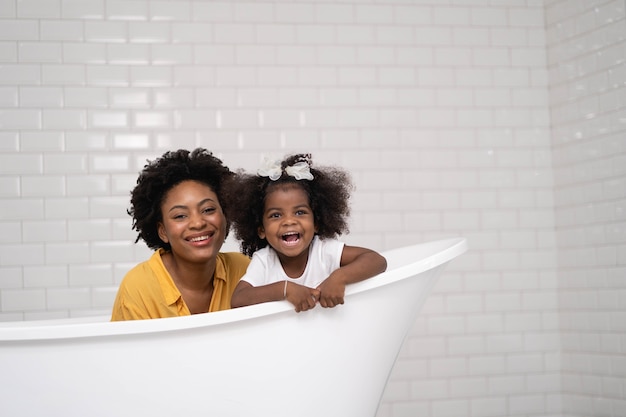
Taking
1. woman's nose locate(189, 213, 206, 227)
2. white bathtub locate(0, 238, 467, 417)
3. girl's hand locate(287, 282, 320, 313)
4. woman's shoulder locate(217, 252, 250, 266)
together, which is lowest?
white bathtub locate(0, 238, 467, 417)

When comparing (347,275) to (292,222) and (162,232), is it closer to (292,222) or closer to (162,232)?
(292,222)

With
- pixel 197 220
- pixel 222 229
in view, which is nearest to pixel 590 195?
pixel 222 229

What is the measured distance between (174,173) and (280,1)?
148 centimetres

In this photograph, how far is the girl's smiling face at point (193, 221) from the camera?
98.1 inches

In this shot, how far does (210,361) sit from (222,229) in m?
0.63

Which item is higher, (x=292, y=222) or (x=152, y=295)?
(x=292, y=222)

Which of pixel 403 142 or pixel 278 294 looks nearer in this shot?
pixel 278 294

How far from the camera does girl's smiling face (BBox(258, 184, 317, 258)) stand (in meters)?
2.41

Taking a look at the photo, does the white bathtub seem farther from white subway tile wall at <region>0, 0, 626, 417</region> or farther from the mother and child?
white subway tile wall at <region>0, 0, 626, 417</region>

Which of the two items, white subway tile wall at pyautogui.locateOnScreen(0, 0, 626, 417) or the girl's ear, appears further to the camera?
white subway tile wall at pyautogui.locateOnScreen(0, 0, 626, 417)

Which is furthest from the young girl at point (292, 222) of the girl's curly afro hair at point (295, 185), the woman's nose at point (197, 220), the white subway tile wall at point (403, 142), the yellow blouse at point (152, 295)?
the white subway tile wall at point (403, 142)

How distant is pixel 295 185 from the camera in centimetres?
248

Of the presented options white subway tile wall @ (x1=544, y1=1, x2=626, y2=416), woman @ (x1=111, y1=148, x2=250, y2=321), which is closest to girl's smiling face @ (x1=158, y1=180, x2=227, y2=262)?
woman @ (x1=111, y1=148, x2=250, y2=321)

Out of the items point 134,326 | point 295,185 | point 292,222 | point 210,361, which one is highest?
point 295,185
